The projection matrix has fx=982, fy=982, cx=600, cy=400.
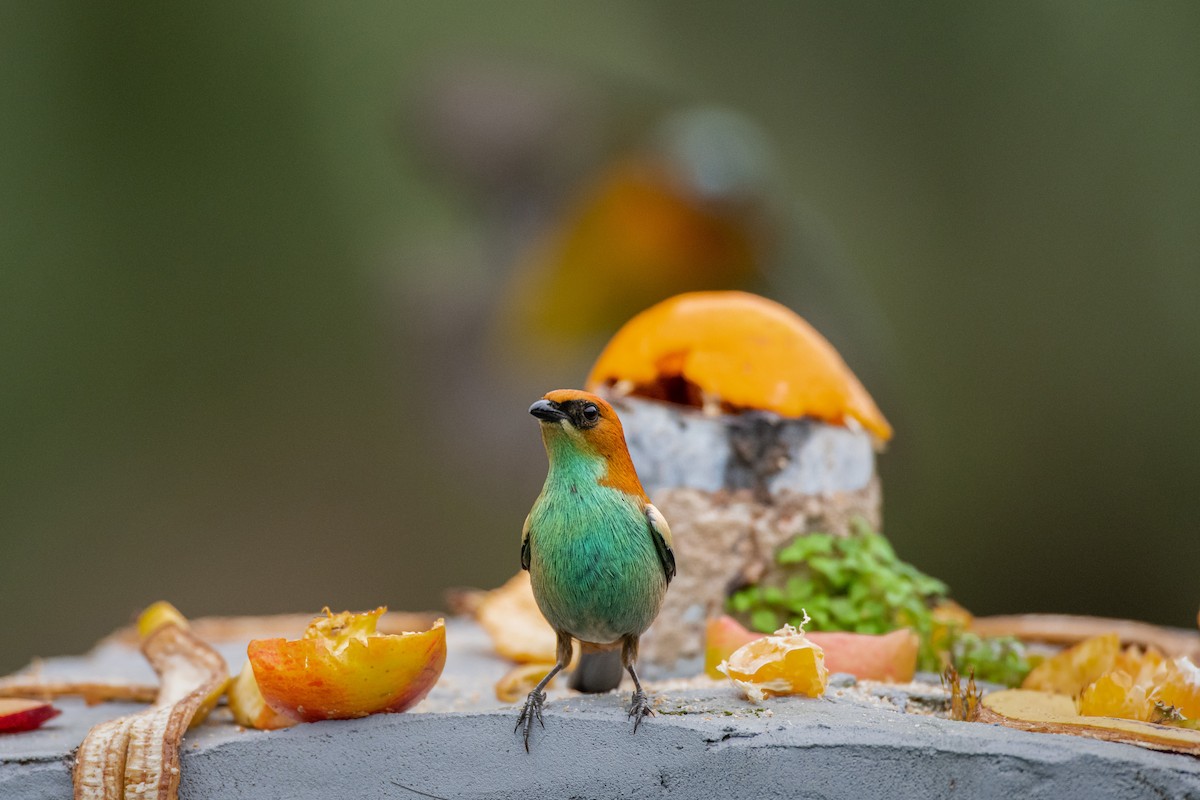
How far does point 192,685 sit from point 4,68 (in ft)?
11.9

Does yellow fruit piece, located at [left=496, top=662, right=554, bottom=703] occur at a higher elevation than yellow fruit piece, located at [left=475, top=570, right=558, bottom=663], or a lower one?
higher

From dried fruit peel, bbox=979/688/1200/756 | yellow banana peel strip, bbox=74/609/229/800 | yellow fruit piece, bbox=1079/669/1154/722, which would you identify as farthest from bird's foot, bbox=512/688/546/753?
yellow fruit piece, bbox=1079/669/1154/722

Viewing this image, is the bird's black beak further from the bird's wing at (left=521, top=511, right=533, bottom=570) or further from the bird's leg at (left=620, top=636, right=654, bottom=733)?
the bird's leg at (left=620, top=636, right=654, bottom=733)

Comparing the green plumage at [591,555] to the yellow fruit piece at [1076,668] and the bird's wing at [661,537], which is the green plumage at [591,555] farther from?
the yellow fruit piece at [1076,668]

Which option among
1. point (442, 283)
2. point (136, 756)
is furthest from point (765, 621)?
point (442, 283)

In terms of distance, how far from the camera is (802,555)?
215cm

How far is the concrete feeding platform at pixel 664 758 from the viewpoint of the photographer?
4.29 feet

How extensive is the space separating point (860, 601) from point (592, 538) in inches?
32.8

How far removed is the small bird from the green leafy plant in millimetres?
582

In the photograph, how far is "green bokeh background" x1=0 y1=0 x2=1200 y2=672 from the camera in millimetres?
3982

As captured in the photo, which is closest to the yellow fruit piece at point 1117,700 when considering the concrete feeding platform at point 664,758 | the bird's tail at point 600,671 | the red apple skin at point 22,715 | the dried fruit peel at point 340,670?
the concrete feeding platform at point 664,758

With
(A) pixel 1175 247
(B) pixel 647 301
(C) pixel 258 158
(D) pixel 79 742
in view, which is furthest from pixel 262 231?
(A) pixel 1175 247

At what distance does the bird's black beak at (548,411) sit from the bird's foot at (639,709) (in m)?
0.44

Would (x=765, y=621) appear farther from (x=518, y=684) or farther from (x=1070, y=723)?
(x=1070, y=723)
